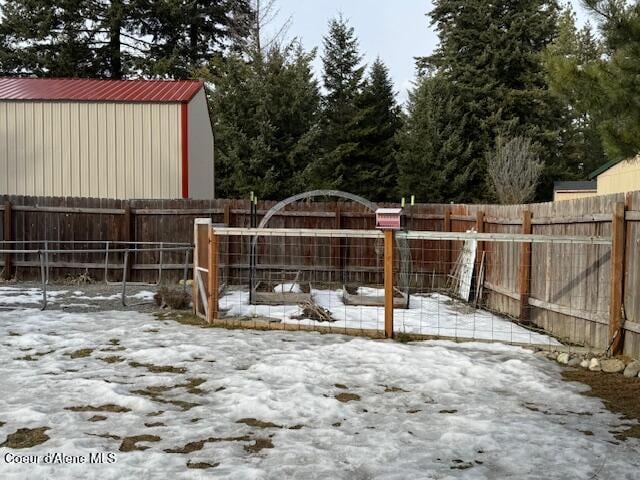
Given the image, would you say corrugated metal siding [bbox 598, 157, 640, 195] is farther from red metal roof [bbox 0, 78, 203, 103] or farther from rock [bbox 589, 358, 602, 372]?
red metal roof [bbox 0, 78, 203, 103]

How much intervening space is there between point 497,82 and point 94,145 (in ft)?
70.3

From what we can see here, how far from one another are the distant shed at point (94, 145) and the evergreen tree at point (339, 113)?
10544 millimetres

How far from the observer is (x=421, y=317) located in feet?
30.1

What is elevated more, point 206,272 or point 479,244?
point 479,244

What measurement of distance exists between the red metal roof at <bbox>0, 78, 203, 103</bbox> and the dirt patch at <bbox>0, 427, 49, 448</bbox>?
1123cm

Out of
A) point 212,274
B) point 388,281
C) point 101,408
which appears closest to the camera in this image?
point 101,408

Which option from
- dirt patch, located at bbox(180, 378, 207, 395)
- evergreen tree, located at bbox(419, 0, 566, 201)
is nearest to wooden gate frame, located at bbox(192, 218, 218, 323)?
dirt patch, located at bbox(180, 378, 207, 395)

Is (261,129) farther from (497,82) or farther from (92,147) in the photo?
(497,82)

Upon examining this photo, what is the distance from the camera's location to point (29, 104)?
1437 centimetres

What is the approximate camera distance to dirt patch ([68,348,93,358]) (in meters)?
6.27

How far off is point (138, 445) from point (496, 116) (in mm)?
27325

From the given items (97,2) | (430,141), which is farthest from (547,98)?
(97,2)

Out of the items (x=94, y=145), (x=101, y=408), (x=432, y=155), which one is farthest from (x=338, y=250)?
(x=432, y=155)

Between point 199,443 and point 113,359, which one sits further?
point 113,359
